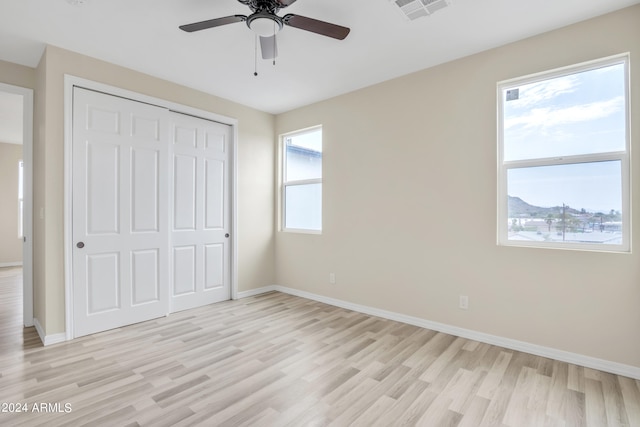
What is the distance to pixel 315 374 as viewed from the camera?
2.40m

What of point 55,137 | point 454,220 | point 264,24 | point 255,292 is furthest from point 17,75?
point 454,220

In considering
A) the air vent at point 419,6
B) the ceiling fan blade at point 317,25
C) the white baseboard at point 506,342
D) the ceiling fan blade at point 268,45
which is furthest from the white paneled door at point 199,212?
the air vent at point 419,6

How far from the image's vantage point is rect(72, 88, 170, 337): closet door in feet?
10.1

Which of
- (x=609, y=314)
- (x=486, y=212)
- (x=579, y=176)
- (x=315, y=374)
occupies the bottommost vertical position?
(x=315, y=374)

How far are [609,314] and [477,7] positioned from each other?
2596mm

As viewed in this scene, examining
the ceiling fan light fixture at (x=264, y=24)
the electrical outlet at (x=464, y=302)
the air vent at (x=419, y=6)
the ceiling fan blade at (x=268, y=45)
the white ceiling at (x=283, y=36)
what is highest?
the white ceiling at (x=283, y=36)

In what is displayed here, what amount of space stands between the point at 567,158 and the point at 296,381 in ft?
9.44

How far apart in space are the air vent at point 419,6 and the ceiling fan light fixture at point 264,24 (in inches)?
35.4

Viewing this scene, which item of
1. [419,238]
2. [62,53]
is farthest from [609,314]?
[62,53]

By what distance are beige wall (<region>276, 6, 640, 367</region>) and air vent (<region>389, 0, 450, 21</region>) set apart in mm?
942

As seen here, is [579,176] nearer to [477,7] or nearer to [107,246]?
[477,7]

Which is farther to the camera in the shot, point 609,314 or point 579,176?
point 579,176

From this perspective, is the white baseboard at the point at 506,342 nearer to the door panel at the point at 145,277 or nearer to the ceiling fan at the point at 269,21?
the door panel at the point at 145,277

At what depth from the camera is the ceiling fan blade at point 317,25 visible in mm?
2082
